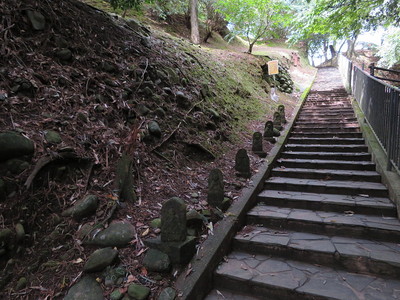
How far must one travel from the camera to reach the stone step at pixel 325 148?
5672 mm

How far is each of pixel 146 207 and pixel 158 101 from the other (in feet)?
8.19

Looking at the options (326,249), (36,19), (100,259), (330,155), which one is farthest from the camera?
(330,155)

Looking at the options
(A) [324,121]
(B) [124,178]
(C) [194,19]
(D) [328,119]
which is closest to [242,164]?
(B) [124,178]

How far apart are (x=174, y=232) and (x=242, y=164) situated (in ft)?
7.60

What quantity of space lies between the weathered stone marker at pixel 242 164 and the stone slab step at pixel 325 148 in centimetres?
227

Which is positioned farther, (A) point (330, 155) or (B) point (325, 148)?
(B) point (325, 148)

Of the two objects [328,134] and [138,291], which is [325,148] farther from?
[138,291]

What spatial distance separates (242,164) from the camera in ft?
14.9

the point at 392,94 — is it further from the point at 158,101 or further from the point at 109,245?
the point at 109,245

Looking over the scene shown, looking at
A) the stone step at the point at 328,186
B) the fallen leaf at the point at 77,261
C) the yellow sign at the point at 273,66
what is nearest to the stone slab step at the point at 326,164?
the stone step at the point at 328,186

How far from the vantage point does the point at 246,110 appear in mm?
8039

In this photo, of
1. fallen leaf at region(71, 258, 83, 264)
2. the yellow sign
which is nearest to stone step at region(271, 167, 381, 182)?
fallen leaf at region(71, 258, 83, 264)

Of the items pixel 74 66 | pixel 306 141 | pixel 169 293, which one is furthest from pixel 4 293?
pixel 306 141

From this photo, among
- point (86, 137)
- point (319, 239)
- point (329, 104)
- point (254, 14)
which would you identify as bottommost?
point (319, 239)
